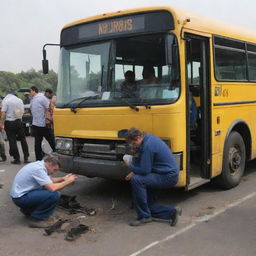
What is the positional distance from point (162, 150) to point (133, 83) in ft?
4.12

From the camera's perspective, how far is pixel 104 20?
6.25m

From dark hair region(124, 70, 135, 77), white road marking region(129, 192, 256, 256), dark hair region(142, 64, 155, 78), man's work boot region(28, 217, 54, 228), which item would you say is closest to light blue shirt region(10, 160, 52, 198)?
man's work boot region(28, 217, 54, 228)

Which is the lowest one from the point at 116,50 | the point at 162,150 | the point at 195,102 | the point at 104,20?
the point at 162,150

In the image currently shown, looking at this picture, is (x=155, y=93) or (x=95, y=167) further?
(x=95, y=167)

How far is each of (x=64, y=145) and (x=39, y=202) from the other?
4.49 feet

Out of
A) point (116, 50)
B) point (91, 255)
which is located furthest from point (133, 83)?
point (91, 255)

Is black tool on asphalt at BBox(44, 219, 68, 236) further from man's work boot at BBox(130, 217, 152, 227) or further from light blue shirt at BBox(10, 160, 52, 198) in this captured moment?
man's work boot at BBox(130, 217, 152, 227)

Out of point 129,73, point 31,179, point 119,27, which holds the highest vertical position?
point 119,27

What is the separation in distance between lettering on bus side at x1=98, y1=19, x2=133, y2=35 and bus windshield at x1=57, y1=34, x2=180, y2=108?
146 mm

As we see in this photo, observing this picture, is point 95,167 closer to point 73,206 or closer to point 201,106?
point 73,206

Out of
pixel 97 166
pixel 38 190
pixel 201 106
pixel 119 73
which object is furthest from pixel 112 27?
pixel 38 190

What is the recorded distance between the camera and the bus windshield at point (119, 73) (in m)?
5.66

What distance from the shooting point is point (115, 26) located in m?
6.10

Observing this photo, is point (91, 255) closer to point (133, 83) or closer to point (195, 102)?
point (133, 83)
